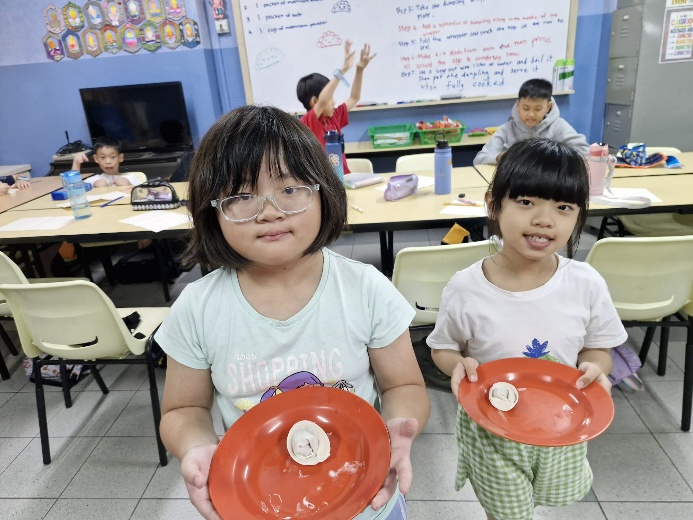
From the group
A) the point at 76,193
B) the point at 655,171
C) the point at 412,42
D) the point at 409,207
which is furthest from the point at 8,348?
the point at 412,42

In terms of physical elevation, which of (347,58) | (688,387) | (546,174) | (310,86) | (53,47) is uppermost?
(53,47)

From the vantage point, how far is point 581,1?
13.6 ft

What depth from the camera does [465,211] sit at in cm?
207

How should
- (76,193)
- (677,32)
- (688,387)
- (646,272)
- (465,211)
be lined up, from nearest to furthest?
(646,272), (688,387), (465,211), (76,193), (677,32)

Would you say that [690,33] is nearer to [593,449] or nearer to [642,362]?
[642,362]

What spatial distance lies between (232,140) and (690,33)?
14.5 feet

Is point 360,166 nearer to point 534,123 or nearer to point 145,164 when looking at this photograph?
point 534,123

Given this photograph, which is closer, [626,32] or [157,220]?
[157,220]

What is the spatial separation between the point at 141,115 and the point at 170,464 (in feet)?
12.8

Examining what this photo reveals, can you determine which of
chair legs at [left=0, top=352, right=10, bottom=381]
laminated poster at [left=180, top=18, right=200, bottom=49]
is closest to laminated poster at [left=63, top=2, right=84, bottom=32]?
laminated poster at [left=180, top=18, right=200, bottom=49]

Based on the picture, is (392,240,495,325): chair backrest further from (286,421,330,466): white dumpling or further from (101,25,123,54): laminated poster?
(101,25,123,54): laminated poster

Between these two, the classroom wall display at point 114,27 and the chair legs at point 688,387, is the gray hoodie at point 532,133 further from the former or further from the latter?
the classroom wall display at point 114,27

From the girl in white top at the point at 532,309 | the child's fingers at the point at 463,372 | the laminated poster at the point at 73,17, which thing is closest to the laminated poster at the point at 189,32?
the laminated poster at the point at 73,17

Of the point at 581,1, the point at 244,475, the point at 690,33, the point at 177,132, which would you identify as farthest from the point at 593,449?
the point at 177,132
